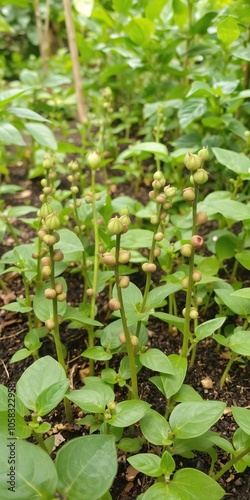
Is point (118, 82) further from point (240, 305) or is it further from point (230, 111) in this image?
point (240, 305)

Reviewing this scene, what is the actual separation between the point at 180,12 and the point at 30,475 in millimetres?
1702

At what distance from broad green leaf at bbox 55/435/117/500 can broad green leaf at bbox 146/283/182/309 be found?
0.29m

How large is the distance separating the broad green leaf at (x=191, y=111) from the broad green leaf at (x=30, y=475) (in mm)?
1130

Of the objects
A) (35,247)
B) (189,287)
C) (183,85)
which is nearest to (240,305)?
(189,287)

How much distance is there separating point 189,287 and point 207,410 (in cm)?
21

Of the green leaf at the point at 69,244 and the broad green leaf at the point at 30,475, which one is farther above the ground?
the green leaf at the point at 69,244

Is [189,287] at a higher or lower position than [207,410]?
higher

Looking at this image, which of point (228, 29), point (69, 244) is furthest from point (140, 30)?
point (69, 244)

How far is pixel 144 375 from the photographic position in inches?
39.6

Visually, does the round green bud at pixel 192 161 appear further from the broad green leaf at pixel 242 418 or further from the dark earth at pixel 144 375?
the dark earth at pixel 144 375

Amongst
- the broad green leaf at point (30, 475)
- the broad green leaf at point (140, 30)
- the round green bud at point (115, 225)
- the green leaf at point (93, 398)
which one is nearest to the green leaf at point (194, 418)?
the green leaf at point (93, 398)

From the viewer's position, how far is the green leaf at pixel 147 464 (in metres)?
0.67

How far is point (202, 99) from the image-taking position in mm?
1480

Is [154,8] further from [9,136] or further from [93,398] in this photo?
[93,398]
